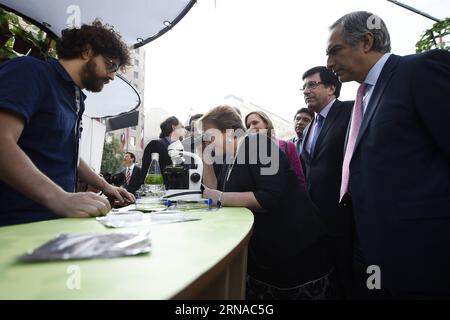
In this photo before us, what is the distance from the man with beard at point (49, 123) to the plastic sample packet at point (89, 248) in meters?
0.49

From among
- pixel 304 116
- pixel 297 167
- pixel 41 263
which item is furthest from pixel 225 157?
pixel 304 116

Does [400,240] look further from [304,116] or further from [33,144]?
[304,116]

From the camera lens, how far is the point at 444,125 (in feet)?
3.97

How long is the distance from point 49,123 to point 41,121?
3 cm

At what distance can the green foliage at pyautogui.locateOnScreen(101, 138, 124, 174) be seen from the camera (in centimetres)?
2723

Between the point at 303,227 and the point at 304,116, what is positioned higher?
the point at 304,116

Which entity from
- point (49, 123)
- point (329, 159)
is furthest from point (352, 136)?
point (49, 123)

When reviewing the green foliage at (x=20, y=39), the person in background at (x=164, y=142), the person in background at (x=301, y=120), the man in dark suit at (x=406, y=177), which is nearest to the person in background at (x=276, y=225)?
the man in dark suit at (x=406, y=177)

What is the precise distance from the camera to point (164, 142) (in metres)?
3.46

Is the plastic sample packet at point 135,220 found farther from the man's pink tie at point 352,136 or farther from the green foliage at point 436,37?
the green foliage at point 436,37

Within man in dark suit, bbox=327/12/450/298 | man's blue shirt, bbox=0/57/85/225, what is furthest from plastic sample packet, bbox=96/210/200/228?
man in dark suit, bbox=327/12/450/298

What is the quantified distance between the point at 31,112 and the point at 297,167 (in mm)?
1733

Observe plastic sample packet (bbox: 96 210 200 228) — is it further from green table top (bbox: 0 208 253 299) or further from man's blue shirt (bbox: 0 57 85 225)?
man's blue shirt (bbox: 0 57 85 225)

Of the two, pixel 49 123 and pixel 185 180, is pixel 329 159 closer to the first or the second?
pixel 185 180
